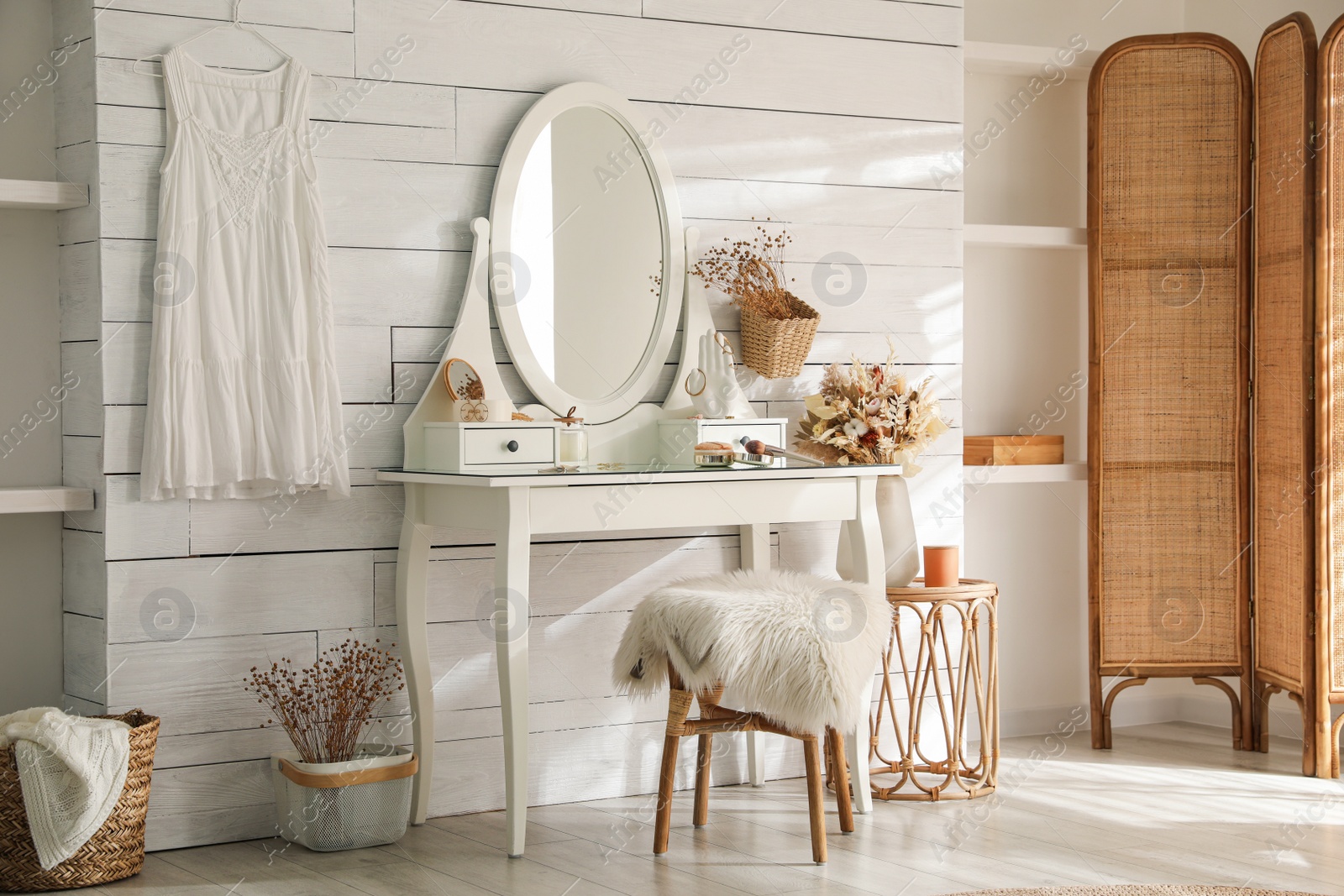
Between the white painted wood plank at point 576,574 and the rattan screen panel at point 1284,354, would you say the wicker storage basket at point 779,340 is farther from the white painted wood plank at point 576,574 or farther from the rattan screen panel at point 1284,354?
the rattan screen panel at point 1284,354

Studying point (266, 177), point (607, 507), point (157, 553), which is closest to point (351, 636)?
point (157, 553)

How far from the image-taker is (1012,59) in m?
4.16

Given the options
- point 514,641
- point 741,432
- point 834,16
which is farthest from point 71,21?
point 834,16

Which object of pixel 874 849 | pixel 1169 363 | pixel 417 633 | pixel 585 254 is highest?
pixel 585 254

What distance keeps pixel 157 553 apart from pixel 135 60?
1.09 metres

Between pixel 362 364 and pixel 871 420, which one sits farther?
pixel 871 420

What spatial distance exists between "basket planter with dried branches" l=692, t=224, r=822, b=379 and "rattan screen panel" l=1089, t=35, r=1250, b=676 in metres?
1.03

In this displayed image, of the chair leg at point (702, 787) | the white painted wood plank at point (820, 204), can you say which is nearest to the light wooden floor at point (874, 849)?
the chair leg at point (702, 787)

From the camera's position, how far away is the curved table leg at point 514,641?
2912mm

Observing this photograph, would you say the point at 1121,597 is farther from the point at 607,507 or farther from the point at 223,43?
the point at 223,43

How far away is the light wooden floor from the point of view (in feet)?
9.04

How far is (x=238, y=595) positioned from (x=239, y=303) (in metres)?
0.67

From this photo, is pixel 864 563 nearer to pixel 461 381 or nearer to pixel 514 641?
pixel 514 641

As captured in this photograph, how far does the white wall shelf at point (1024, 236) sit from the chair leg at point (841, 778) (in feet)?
5.51
